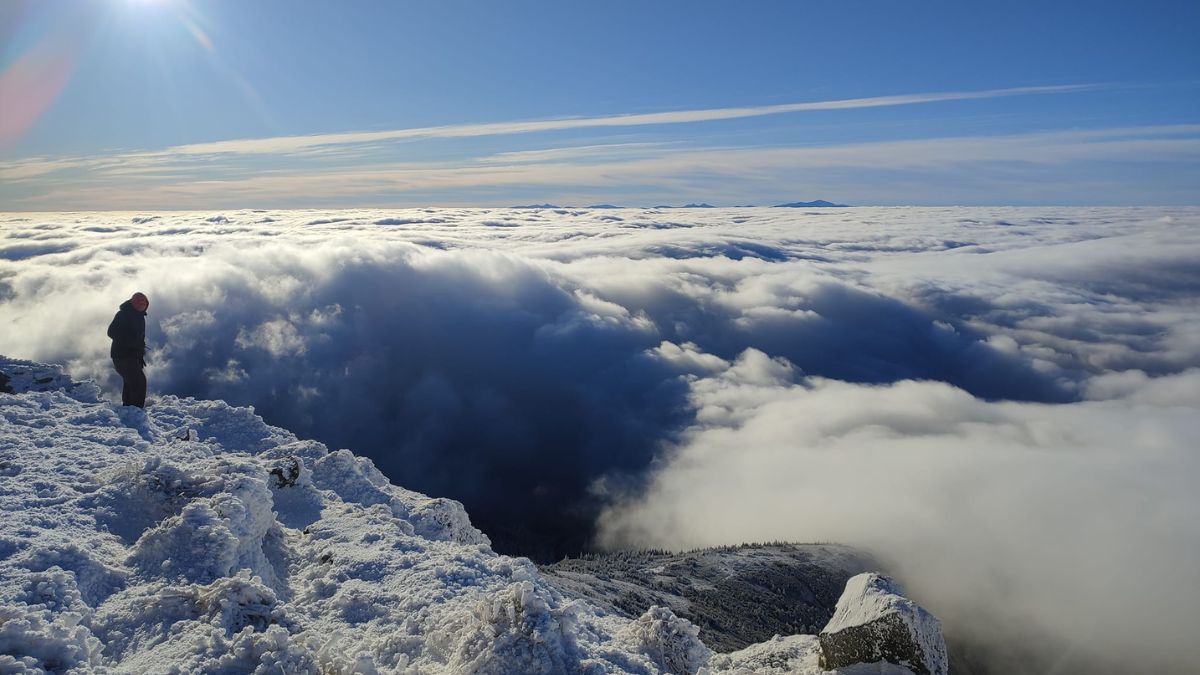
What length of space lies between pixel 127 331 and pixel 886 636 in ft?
59.9

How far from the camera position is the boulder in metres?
10.3

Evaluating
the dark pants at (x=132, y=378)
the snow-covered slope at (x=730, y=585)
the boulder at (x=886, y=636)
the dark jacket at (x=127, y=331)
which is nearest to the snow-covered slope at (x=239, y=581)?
the boulder at (x=886, y=636)

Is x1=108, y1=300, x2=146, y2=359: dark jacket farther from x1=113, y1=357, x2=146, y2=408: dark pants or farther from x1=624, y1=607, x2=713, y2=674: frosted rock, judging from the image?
x1=624, y1=607, x2=713, y2=674: frosted rock

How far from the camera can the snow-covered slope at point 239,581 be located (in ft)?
24.0

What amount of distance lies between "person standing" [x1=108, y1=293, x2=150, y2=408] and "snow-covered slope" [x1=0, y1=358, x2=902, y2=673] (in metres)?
1.52

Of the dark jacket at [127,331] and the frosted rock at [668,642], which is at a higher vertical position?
the dark jacket at [127,331]

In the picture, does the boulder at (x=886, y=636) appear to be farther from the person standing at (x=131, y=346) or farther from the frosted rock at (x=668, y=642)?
the person standing at (x=131, y=346)

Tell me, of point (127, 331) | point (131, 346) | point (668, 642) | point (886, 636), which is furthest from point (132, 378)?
point (886, 636)

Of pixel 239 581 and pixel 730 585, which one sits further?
pixel 730 585

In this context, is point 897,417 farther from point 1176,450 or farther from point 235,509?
point 235,509

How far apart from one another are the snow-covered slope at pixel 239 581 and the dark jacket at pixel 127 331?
1.83m

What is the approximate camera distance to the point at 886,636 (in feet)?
34.1

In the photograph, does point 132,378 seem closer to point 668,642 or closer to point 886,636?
point 668,642

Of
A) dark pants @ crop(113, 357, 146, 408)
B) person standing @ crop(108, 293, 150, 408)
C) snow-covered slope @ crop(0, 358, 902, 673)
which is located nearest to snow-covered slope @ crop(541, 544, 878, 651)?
dark pants @ crop(113, 357, 146, 408)
